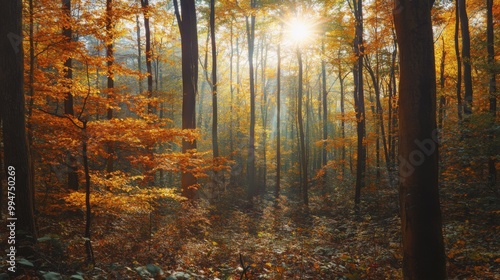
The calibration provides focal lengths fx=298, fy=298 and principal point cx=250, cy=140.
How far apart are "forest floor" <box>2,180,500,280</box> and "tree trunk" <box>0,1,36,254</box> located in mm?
729

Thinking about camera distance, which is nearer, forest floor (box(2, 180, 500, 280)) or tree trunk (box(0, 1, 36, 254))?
tree trunk (box(0, 1, 36, 254))

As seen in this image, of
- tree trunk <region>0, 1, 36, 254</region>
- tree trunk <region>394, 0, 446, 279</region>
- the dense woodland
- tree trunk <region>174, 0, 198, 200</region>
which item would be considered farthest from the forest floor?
tree trunk <region>174, 0, 198, 200</region>

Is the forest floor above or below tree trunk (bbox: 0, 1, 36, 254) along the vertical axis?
below

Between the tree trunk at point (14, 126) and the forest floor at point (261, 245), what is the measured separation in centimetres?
73

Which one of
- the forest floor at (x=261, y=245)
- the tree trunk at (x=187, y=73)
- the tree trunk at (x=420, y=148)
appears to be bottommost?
the forest floor at (x=261, y=245)

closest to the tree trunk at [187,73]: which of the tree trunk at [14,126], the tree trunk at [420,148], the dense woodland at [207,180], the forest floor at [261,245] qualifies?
the dense woodland at [207,180]

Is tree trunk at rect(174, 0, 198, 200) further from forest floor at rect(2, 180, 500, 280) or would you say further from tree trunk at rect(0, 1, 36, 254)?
tree trunk at rect(0, 1, 36, 254)

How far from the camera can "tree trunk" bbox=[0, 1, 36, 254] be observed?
506 centimetres

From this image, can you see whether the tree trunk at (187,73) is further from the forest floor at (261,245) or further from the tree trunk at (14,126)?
the tree trunk at (14,126)

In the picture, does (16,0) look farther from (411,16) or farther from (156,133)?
(411,16)

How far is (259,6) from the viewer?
17359 millimetres

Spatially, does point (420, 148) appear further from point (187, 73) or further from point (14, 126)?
point (187, 73)

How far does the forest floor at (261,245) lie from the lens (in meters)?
5.78

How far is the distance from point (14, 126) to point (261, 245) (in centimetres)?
758
